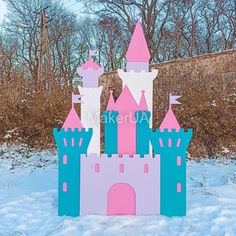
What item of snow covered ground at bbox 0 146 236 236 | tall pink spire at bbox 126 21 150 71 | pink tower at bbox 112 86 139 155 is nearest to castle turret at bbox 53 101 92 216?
snow covered ground at bbox 0 146 236 236

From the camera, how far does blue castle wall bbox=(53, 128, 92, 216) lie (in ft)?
12.0

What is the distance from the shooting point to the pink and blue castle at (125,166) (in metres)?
3.60

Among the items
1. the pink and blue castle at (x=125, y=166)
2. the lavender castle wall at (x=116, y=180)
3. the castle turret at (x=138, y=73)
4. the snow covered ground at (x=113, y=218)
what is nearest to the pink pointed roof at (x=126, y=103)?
the pink and blue castle at (x=125, y=166)

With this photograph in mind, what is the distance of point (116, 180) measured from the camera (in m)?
3.63

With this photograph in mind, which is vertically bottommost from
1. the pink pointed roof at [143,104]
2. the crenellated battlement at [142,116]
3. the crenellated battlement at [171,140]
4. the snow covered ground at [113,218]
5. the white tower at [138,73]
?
the snow covered ground at [113,218]

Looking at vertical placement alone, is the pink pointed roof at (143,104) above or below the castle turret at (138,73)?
below

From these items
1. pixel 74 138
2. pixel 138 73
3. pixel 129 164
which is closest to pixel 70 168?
pixel 74 138

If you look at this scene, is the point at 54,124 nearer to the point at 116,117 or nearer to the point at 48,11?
the point at 116,117

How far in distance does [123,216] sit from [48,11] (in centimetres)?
1941

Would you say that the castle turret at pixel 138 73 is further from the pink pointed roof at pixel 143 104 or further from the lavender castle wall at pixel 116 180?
the lavender castle wall at pixel 116 180

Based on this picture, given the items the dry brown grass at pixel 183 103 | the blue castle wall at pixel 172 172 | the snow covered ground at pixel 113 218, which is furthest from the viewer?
the dry brown grass at pixel 183 103

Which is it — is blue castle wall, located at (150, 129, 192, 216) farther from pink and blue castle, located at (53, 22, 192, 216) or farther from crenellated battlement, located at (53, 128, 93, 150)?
crenellated battlement, located at (53, 128, 93, 150)

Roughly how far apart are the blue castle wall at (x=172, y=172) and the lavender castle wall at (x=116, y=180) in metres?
0.06

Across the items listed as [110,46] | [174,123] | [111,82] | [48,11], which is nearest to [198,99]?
[111,82]
